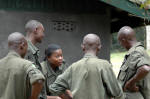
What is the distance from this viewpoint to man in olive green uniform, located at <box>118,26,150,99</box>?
18.6ft

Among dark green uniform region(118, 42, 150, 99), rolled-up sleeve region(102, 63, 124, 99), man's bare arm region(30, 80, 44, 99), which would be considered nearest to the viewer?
man's bare arm region(30, 80, 44, 99)

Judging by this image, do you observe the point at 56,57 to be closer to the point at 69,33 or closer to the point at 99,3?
the point at 69,33

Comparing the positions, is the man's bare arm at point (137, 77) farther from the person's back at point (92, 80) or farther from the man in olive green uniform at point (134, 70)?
the person's back at point (92, 80)

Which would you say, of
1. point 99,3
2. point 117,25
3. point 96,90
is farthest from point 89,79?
point 117,25

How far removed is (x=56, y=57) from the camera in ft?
20.4

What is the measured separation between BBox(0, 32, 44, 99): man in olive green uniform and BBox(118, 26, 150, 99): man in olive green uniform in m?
1.68

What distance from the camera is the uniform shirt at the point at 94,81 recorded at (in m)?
5.05

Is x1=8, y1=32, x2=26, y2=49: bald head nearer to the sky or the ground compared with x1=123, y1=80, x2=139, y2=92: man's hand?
nearer to the sky

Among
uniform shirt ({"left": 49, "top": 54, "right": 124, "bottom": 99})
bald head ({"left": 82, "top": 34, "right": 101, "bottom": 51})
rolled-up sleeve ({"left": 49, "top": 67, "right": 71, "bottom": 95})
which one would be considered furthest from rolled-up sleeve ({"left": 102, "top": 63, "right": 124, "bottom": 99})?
rolled-up sleeve ({"left": 49, "top": 67, "right": 71, "bottom": 95})

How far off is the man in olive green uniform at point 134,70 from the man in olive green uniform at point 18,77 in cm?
168

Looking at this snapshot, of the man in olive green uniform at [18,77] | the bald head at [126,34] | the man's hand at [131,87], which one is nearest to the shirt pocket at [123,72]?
the man's hand at [131,87]

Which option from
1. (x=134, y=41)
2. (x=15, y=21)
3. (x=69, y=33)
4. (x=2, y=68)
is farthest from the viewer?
(x=69, y=33)

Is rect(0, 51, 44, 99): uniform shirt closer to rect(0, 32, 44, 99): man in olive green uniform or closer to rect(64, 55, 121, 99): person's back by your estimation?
rect(0, 32, 44, 99): man in olive green uniform

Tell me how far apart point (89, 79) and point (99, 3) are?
358 centimetres
